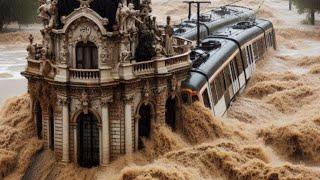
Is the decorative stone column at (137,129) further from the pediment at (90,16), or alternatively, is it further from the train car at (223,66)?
the pediment at (90,16)

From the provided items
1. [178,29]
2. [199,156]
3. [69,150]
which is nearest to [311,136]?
[199,156]

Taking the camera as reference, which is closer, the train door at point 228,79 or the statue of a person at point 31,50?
the statue of a person at point 31,50

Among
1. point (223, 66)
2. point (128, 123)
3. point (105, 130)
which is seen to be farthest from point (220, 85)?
point (105, 130)

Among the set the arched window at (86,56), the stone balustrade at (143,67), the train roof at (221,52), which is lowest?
the train roof at (221,52)

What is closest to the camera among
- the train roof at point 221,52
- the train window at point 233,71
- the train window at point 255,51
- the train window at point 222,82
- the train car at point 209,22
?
the train roof at point 221,52

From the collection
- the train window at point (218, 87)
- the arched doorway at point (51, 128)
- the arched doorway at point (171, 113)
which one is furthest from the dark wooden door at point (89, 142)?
the train window at point (218, 87)

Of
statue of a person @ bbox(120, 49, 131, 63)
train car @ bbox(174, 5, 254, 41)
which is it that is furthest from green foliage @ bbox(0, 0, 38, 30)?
statue of a person @ bbox(120, 49, 131, 63)
